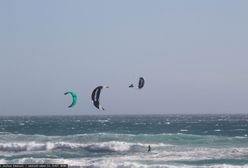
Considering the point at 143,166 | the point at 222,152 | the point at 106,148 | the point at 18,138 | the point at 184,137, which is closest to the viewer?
the point at 143,166

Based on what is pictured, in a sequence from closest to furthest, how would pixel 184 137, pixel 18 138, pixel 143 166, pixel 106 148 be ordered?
pixel 143 166
pixel 106 148
pixel 184 137
pixel 18 138

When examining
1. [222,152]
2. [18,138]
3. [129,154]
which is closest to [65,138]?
[18,138]

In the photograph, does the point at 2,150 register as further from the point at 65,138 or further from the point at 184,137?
the point at 184,137

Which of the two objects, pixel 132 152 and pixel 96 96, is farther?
pixel 132 152

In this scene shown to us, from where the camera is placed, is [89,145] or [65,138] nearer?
[89,145]

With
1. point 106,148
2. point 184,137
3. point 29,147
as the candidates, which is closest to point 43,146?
point 29,147

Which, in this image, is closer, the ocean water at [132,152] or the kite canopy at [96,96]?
the kite canopy at [96,96]

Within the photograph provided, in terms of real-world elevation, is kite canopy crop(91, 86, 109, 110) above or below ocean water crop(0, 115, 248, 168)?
above

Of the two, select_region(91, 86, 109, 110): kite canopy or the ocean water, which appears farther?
the ocean water

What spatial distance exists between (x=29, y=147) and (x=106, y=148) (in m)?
6.22

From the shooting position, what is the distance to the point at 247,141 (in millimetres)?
42344

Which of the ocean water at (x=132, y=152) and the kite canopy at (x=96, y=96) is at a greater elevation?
the kite canopy at (x=96, y=96)

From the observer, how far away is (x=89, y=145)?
40.3m

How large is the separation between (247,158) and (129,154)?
7717 millimetres
